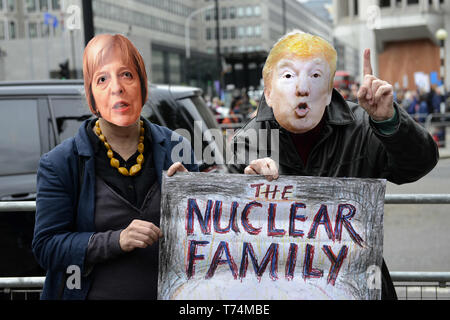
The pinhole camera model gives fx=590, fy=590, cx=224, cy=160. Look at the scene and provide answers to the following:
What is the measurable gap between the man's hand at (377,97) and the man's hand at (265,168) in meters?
0.36

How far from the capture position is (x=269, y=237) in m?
1.99

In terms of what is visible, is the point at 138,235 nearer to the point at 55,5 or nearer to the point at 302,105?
the point at 302,105

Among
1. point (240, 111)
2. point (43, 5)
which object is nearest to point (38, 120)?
point (240, 111)

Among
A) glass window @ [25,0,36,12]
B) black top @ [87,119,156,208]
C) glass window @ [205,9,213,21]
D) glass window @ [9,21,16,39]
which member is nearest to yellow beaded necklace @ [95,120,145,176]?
black top @ [87,119,156,208]

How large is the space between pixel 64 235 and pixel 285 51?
97 centimetres

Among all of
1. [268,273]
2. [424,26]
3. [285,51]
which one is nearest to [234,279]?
[268,273]

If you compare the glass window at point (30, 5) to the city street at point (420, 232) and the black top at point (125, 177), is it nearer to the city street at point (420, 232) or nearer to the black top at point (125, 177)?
the city street at point (420, 232)

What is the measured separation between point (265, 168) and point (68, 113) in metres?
2.80

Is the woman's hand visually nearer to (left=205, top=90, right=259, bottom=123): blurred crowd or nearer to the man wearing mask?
the man wearing mask

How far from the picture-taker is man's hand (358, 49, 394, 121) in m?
1.92

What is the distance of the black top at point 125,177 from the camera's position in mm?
2051

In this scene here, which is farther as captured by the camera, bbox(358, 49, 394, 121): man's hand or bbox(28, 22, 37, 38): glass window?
bbox(28, 22, 37, 38): glass window

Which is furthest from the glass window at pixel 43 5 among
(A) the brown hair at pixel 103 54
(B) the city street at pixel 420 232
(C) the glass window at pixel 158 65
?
(A) the brown hair at pixel 103 54

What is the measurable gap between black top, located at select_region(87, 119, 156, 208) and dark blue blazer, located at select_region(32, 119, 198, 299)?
0.04 metres
